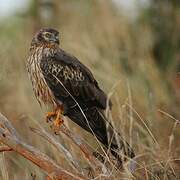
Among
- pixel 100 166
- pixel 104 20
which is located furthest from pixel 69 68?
pixel 104 20

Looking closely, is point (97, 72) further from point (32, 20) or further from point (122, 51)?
point (32, 20)

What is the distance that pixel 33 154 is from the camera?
Answer: 5062 millimetres

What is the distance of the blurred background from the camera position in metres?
8.18

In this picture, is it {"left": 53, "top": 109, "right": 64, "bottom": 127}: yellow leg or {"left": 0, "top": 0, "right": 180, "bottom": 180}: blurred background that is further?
{"left": 0, "top": 0, "right": 180, "bottom": 180}: blurred background

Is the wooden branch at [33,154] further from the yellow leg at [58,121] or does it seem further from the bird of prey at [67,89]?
the bird of prey at [67,89]

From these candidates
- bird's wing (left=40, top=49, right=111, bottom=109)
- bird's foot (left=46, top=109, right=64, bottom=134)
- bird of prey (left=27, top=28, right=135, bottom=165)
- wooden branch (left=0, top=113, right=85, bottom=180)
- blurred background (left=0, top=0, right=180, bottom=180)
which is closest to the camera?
wooden branch (left=0, top=113, right=85, bottom=180)

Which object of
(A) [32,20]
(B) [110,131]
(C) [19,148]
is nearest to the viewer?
(C) [19,148]

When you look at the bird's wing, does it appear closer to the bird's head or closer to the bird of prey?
the bird of prey

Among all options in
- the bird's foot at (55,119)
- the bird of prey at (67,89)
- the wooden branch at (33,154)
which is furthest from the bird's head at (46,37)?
the wooden branch at (33,154)

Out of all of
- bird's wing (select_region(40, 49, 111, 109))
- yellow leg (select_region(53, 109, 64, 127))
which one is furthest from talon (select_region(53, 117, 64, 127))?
bird's wing (select_region(40, 49, 111, 109))

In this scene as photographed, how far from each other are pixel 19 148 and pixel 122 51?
5.13 metres

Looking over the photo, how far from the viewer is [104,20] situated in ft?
36.9

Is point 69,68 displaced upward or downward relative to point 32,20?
upward

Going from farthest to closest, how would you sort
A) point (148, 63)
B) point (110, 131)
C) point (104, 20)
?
point (104, 20), point (148, 63), point (110, 131)
